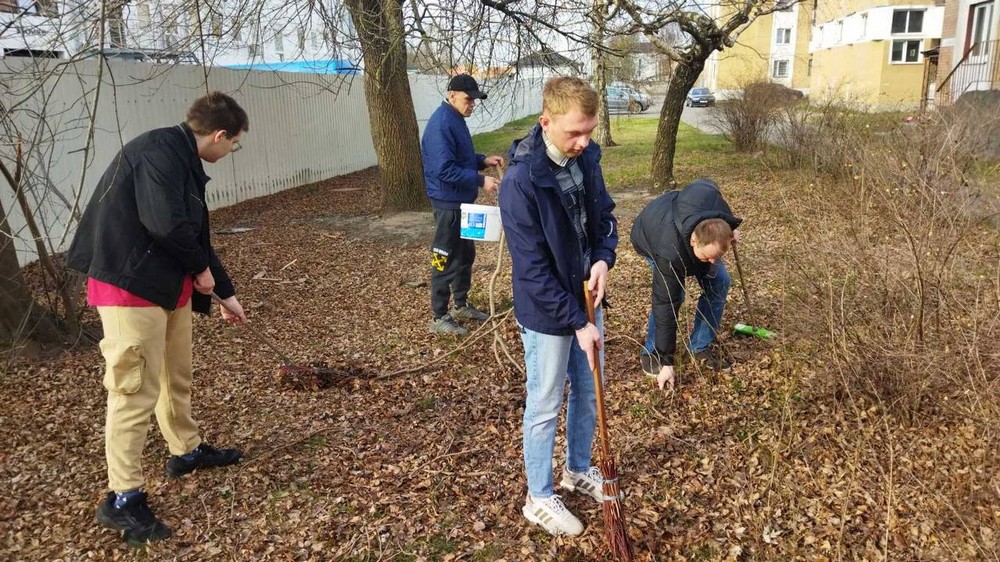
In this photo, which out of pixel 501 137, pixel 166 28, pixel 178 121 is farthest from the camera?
pixel 501 137

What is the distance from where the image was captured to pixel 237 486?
10.3 feet

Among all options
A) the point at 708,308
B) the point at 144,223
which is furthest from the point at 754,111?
the point at 144,223

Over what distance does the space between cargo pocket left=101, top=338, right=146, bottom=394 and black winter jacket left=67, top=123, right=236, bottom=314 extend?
0.20 meters

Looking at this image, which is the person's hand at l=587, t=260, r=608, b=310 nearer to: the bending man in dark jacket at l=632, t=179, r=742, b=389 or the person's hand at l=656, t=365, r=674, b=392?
the bending man in dark jacket at l=632, t=179, r=742, b=389

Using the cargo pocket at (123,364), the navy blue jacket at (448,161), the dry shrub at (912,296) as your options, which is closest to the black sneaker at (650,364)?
the dry shrub at (912,296)

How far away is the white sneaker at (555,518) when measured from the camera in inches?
106

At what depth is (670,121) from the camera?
10.2 metres

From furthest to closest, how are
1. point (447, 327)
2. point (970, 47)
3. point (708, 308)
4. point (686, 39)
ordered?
point (970, 47) → point (686, 39) → point (447, 327) → point (708, 308)

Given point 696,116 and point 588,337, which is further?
point 696,116

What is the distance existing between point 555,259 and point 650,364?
1.82 m

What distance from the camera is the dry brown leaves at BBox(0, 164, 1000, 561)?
8.84ft

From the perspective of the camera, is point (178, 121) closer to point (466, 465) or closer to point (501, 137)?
point (466, 465)

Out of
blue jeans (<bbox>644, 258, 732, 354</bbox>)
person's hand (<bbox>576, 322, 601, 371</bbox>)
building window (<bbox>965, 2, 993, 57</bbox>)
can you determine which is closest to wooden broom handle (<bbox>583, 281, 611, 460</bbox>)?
person's hand (<bbox>576, 322, 601, 371</bbox>)

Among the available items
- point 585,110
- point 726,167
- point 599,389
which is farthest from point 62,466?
point 726,167
